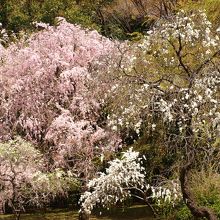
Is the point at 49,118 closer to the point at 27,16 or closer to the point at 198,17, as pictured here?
the point at 198,17

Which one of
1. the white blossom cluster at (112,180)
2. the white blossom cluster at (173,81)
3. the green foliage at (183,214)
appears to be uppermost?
the white blossom cluster at (173,81)

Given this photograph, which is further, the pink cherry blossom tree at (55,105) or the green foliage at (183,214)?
the pink cherry blossom tree at (55,105)

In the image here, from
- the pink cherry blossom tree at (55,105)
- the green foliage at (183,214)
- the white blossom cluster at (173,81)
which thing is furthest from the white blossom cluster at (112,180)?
the pink cherry blossom tree at (55,105)

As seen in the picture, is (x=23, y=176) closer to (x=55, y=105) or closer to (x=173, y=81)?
(x=55, y=105)

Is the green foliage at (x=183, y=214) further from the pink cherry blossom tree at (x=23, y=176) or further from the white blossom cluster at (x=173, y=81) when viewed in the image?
the pink cherry blossom tree at (x=23, y=176)

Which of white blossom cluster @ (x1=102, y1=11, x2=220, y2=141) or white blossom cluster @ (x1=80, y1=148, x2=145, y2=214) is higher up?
white blossom cluster @ (x1=102, y1=11, x2=220, y2=141)

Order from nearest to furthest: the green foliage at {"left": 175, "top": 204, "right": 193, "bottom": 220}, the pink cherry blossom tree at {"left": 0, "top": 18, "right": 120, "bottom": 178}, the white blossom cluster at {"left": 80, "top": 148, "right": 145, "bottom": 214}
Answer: the white blossom cluster at {"left": 80, "top": 148, "right": 145, "bottom": 214}, the green foliage at {"left": 175, "top": 204, "right": 193, "bottom": 220}, the pink cherry blossom tree at {"left": 0, "top": 18, "right": 120, "bottom": 178}

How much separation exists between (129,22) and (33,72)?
15.8m

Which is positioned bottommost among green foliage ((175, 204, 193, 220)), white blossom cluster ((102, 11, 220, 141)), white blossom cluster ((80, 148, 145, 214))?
green foliage ((175, 204, 193, 220))

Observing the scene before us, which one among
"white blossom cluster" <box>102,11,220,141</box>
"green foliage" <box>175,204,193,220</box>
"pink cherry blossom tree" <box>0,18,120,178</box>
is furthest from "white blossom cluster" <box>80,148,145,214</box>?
"pink cherry blossom tree" <box>0,18,120,178</box>

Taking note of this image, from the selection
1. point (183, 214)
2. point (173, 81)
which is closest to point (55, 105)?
point (173, 81)

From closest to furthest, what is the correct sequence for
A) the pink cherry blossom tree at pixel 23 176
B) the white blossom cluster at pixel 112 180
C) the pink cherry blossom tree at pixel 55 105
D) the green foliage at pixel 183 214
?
1. the white blossom cluster at pixel 112 180
2. the green foliage at pixel 183 214
3. the pink cherry blossom tree at pixel 23 176
4. the pink cherry blossom tree at pixel 55 105

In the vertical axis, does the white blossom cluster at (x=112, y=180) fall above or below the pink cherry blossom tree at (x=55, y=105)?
below

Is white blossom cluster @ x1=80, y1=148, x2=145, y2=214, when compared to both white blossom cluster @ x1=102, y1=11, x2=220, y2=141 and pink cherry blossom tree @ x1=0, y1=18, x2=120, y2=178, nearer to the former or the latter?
white blossom cluster @ x1=102, y1=11, x2=220, y2=141
